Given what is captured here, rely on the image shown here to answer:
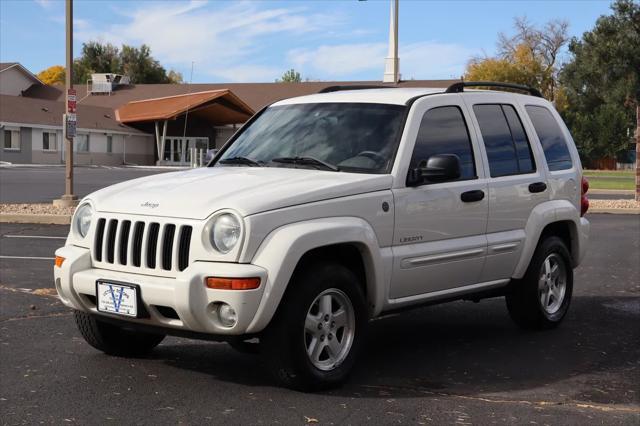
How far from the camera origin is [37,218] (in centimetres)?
1722

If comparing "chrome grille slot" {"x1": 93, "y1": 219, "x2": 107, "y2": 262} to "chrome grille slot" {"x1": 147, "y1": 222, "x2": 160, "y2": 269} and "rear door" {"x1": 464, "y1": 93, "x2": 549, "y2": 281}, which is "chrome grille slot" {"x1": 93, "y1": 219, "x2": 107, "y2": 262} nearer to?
"chrome grille slot" {"x1": 147, "y1": 222, "x2": 160, "y2": 269}

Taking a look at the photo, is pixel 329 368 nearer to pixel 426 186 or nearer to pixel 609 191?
pixel 426 186

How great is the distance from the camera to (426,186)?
6191 mm

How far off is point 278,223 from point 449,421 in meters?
1.45

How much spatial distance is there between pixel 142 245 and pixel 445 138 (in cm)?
244

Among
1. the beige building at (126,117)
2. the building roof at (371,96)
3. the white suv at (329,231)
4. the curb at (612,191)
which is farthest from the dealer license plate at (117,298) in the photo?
the beige building at (126,117)

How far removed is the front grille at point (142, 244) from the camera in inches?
204

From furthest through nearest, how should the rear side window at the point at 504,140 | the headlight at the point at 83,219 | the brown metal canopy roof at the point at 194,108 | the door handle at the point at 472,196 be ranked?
the brown metal canopy roof at the point at 194,108
the rear side window at the point at 504,140
the door handle at the point at 472,196
the headlight at the point at 83,219

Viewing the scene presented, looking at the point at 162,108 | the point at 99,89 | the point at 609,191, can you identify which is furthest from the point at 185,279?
the point at 99,89

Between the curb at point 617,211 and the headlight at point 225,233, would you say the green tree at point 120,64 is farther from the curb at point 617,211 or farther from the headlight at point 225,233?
the headlight at point 225,233

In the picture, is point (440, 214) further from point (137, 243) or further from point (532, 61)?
point (532, 61)

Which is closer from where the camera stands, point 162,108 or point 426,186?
point 426,186

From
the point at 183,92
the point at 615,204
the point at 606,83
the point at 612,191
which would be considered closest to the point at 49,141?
the point at 183,92

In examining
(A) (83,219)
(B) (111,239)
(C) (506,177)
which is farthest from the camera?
(C) (506,177)
